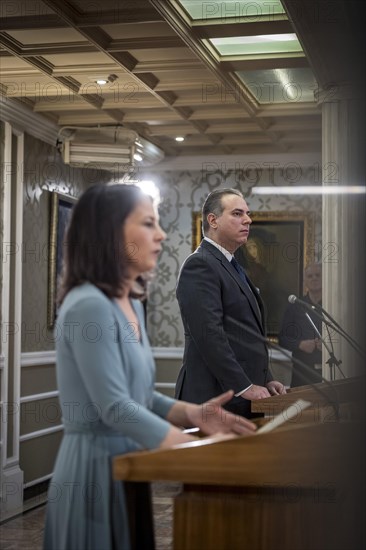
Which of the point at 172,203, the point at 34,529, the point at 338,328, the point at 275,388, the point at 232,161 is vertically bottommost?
the point at 34,529

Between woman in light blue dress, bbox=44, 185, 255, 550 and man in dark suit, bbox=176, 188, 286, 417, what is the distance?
1.33 meters

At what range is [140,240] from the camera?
1.50 m

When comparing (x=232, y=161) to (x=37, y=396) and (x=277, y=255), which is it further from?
(x=37, y=396)

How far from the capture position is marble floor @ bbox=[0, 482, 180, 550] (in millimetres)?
4062

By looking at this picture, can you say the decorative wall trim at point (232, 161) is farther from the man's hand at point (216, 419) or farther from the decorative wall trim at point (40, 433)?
the man's hand at point (216, 419)

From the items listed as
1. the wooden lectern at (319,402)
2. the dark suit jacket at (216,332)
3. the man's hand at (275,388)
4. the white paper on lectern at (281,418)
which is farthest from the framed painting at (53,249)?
the white paper on lectern at (281,418)

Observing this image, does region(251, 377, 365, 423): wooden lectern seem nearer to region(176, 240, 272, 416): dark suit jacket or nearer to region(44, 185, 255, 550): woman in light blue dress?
region(176, 240, 272, 416): dark suit jacket

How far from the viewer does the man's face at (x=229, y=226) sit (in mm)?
3139

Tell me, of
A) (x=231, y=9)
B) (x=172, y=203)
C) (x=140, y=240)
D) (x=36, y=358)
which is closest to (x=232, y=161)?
(x=172, y=203)

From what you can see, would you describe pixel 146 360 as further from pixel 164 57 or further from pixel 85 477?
pixel 164 57

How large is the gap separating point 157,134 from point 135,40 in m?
2.13

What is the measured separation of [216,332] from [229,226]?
0.48 m

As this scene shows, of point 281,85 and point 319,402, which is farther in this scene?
point 281,85

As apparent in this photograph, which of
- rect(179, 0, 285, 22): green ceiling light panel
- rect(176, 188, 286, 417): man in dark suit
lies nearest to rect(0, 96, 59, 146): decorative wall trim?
rect(179, 0, 285, 22): green ceiling light panel
